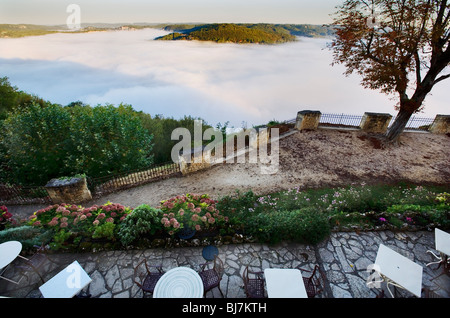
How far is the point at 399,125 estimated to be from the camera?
42.6 ft

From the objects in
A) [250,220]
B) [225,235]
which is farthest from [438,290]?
[225,235]

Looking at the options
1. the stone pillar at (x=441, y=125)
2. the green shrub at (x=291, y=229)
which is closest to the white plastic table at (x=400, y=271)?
the green shrub at (x=291, y=229)

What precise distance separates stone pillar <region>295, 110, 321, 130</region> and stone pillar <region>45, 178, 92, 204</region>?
13.1 meters

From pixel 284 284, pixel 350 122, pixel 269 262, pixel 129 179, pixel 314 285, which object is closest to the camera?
pixel 284 284

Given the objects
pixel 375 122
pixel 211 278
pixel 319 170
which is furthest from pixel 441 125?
pixel 211 278

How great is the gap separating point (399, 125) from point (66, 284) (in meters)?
17.1

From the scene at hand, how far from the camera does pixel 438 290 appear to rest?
15.0 feet

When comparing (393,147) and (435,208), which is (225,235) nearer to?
(435,208)

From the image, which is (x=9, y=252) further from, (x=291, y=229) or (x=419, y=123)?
(x=419, y=123)

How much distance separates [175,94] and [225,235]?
135589 mm

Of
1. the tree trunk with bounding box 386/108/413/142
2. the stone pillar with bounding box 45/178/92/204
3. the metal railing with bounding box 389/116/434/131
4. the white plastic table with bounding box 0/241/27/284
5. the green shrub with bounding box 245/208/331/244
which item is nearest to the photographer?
the white plastic table with bounding box 0/241/27/284

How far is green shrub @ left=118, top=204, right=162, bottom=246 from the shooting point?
521 centimetres

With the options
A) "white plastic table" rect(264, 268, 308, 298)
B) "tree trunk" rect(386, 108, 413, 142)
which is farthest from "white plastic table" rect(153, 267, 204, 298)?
"tree trunk" rect(386, 108, 413, 142)

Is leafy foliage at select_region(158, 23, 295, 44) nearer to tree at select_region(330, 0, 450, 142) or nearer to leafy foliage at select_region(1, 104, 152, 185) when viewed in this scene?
tree at select_region(330, 0, 450, 142)
